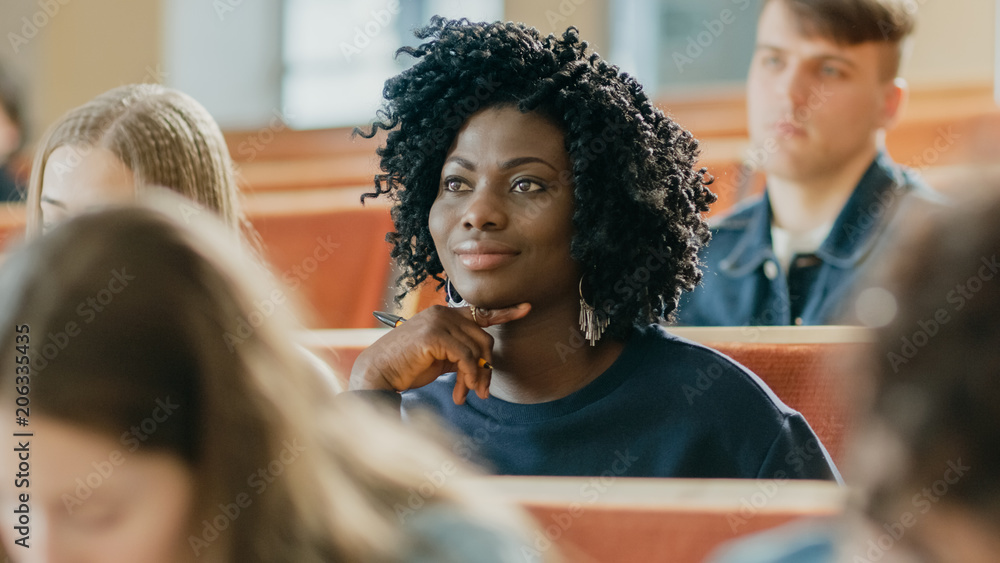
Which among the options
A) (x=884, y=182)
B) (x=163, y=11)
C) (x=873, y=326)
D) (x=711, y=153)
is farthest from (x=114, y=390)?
(x=163, y=11)

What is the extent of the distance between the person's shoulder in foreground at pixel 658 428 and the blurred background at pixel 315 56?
927 mm

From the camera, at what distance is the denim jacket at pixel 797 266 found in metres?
1.41

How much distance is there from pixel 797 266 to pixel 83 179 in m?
0.94

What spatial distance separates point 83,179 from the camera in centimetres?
109

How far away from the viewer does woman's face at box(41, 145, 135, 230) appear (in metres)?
1.08

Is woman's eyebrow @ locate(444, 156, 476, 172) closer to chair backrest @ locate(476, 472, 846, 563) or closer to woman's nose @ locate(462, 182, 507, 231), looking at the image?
Result: woman's nose @ locate(462, 182, 507, 231)

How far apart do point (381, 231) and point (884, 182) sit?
778 millimetres

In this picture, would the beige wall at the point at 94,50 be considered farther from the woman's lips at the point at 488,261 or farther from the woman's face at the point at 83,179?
the woman's lips at the point at 488,261

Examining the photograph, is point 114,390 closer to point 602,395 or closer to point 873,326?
point 873,326

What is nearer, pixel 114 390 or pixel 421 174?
pixel 114 390

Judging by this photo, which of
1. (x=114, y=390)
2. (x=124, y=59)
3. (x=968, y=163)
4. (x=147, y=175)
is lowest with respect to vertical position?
(x=124, y=59)

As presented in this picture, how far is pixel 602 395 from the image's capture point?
99 centimetres

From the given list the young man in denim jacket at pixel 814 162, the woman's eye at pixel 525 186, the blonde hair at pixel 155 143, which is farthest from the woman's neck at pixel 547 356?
the young man in denim jacket at pixel 814 162

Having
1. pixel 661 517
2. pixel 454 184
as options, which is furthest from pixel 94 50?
pixel 661 517
